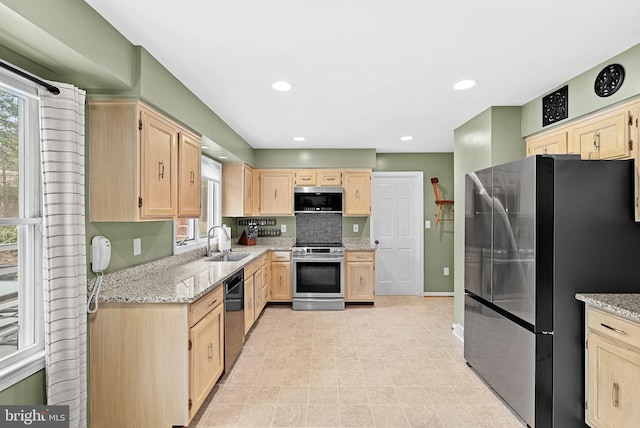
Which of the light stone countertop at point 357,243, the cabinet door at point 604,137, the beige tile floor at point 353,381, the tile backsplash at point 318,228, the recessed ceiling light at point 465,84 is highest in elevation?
the recessed ceiling light at point 465,84

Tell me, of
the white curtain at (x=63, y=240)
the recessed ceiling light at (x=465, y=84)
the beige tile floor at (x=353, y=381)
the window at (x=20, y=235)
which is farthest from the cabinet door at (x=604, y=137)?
the window at (x=20, y=235)

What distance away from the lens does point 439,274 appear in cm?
550

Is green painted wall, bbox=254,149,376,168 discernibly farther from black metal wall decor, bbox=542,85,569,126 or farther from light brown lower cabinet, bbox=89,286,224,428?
light brown lower cabinet, bbox=89,286,224,428

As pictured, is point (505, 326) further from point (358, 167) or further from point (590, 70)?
point (358, 167)

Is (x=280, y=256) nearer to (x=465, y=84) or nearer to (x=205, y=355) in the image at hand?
(x=205, y=355)

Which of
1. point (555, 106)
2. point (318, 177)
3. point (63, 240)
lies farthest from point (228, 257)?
point (555, 106)

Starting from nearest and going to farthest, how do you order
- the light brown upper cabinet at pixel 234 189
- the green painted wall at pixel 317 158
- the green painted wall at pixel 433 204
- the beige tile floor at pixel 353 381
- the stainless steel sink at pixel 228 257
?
1. the beige tile floor at pixel 353 381
2. the stainless steel sink at pixel 228 257
3. the light brown upper cabinet at pixel 234 189
4. the green painted wall at pixel 317 158
5. the green painted wall at pixel 433 204

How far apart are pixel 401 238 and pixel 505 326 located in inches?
125

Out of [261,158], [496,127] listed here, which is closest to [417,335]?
[496,127]

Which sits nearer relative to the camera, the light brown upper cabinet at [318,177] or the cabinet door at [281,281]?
the cabinet door at [281,281]

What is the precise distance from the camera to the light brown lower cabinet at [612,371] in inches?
65.7

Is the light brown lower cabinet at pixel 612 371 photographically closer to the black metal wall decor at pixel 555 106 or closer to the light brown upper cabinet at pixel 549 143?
the light brown upper cabinet at pixel 549 143

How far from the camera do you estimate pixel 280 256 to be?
15.8ft

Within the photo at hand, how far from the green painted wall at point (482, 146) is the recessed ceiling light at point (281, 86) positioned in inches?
73.1
